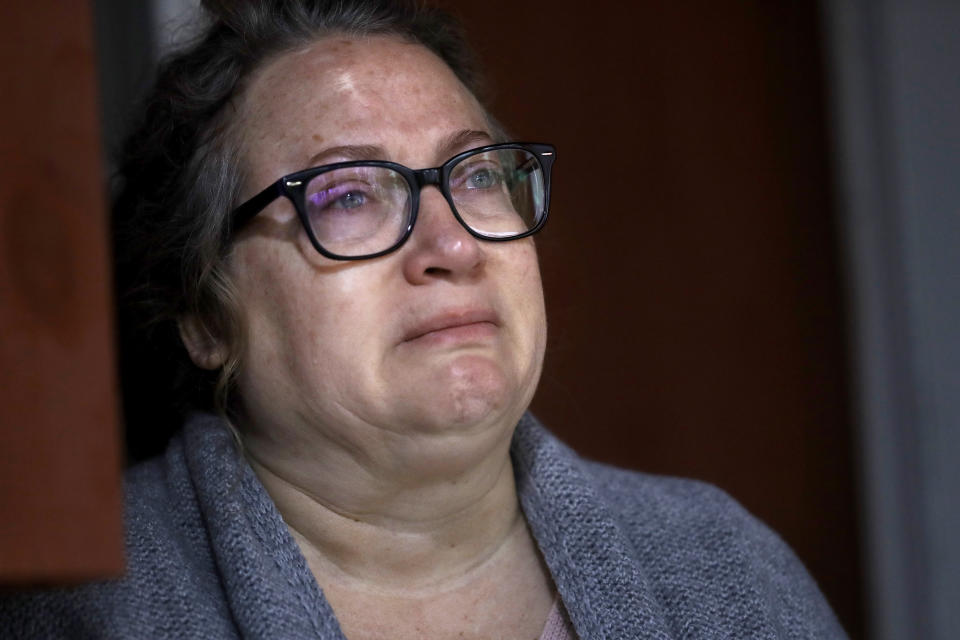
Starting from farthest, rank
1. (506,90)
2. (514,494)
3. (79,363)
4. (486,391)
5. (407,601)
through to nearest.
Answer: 1. (506,90)
2. (514,494)
3. (407,601)
4. (486,391)
5. (79,363)

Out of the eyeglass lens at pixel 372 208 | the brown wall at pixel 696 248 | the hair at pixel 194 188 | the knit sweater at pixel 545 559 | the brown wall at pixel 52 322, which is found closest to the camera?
the brown wall at pixel 52 322

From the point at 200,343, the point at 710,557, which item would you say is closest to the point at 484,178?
the point at 200,343

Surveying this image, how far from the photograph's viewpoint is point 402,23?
1.53m

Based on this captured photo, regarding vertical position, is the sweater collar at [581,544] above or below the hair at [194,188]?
below

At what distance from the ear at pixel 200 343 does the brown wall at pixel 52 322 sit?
0.63 metres

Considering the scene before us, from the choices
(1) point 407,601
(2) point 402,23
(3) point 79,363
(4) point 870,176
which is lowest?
(1) point 407,601

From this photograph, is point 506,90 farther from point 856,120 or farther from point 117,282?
point 117,282

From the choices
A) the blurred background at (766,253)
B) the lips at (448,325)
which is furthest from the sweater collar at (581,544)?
the blurred background at (766,253)

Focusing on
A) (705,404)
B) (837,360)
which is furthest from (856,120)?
(705,404)

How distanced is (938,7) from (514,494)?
4.93 feet

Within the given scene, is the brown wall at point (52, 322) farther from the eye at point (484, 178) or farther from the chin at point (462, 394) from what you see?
the eye at point (484, 178)

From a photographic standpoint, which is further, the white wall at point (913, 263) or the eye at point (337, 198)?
the white wall at point (913, 263)

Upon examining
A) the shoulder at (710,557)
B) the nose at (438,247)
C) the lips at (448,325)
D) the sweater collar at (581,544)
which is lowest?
the shoulder at (710,557)

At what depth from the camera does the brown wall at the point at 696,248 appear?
2.25 meters
